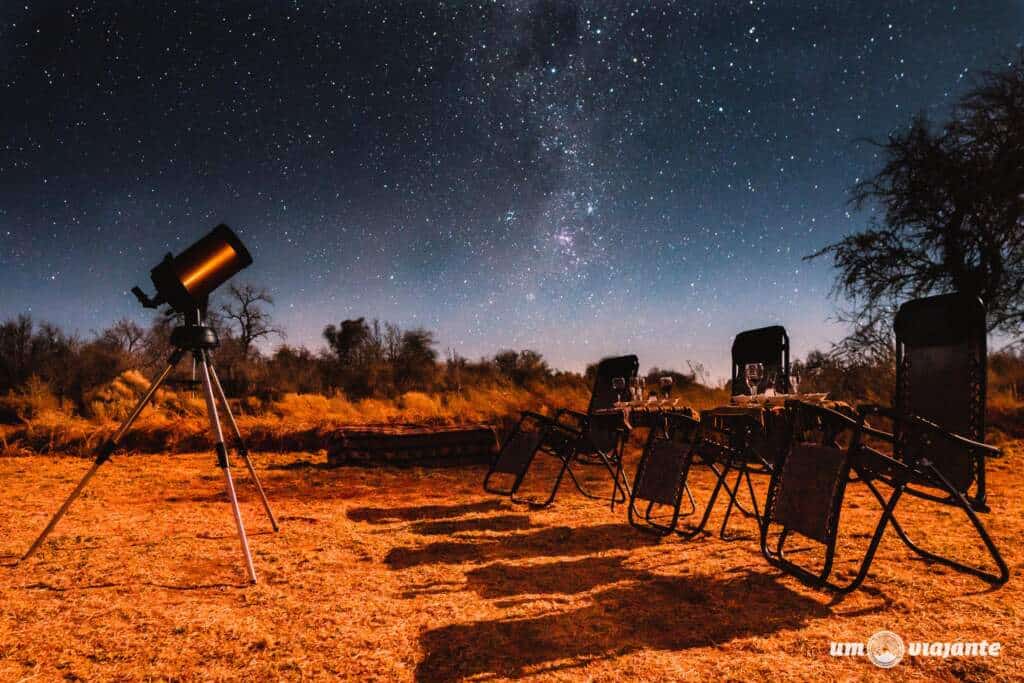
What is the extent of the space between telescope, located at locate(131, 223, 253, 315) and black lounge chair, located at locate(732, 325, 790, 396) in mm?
4432

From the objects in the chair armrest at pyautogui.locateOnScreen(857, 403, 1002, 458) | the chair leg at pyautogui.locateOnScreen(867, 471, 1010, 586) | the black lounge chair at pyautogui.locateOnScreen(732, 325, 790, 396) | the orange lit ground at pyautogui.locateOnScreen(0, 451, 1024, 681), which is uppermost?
the black lounge chair at pyautogui.locateOnScreen(732, 325, 790, 396)

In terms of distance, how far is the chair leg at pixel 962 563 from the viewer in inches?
103

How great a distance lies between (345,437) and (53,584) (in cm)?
447

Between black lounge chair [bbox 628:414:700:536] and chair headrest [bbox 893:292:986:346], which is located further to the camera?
black lounge chair [bbox 628:414:700:536]

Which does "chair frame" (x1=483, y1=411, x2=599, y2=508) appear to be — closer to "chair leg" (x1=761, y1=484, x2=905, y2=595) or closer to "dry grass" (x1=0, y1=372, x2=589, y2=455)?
"chair leg" (x1=761, y1=484, x2=905, y2=595)

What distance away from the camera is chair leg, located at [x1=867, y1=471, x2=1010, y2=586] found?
260cm

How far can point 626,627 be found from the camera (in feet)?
8.13

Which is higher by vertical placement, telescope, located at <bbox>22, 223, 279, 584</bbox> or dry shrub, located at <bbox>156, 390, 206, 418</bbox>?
telescope, located at <bbox>22, 223, 279, 584</bbox>

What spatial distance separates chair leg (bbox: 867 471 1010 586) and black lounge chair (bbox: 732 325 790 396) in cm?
218

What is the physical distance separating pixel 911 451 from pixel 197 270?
3.92 m

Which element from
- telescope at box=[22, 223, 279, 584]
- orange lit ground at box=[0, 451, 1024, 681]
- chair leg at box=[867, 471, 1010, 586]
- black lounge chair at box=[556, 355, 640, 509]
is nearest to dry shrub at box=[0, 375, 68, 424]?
orange lit ground at box=[0, 451, 1024, 681]

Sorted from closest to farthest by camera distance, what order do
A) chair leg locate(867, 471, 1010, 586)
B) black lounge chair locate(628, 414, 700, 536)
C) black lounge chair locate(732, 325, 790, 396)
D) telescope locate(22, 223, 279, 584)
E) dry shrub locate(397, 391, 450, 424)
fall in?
1. chair leg locate(867, 471, 1010, 586)
2. telescope locate(22, 223, 279, 584)
3. black lounge chair locate(628, 414, 700, 536)
4. black lounge chair locate(732, 325, 790, 396)
5. dry shrub locate(397, 391, 450, 424)

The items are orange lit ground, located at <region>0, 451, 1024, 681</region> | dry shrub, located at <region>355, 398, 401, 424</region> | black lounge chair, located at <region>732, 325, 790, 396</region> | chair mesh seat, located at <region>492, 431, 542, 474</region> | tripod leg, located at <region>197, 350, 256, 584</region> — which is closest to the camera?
orange lit ground, located at <region>0, 451, 1024, 681</region>

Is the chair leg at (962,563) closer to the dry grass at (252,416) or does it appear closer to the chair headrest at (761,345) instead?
the chair headrest at (761,345)
